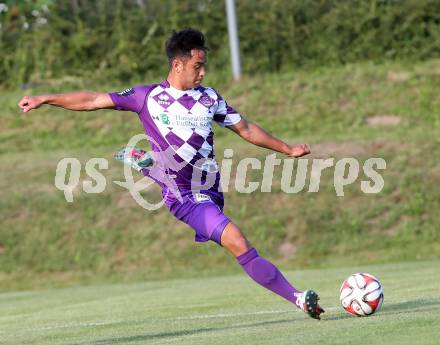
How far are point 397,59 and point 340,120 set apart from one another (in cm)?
297

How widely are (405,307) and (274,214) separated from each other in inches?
431

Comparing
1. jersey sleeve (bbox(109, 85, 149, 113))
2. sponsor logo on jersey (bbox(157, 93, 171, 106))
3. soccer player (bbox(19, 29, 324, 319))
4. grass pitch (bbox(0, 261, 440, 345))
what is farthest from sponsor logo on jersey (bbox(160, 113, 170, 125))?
grass pitch (bbox(0, 261, 440, 345))

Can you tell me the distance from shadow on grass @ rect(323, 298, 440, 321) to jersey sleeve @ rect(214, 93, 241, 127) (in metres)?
1.83

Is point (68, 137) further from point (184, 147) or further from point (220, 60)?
point (184, 147)

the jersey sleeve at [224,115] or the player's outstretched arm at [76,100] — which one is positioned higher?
the player's outstretched arm at [76,100]

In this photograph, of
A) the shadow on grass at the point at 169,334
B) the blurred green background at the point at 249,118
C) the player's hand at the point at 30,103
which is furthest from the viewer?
the blurred green background at the point at 249,118

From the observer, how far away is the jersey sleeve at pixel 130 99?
9258 mm

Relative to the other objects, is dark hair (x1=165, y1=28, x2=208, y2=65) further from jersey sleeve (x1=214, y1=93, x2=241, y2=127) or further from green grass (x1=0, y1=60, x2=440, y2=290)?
green grass (x1=0, y1=60, x2=440, y2=290)

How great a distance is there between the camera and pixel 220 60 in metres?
27.3

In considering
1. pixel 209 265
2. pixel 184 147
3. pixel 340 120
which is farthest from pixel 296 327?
pixel 340 120

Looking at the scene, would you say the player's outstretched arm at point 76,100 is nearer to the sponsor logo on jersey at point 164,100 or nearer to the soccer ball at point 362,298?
the sponsor logo on jersey at point 164,100

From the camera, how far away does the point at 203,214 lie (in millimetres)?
9000

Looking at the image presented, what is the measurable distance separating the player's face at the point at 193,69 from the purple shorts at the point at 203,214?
932mm

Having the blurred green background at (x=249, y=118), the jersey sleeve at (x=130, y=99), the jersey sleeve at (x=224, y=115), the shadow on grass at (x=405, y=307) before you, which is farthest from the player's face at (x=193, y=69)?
the blurred green background at (x=249, y=118)
